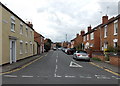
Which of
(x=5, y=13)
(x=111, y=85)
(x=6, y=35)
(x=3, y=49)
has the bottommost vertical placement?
(x=111, y=85)

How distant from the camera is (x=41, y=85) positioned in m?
7.17

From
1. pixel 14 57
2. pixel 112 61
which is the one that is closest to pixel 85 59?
pixel 112 61

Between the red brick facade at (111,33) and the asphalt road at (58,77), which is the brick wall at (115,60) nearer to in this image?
the asphalt road at (58,77)

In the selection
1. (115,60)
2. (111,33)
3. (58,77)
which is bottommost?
(58,77)

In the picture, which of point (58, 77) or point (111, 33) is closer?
point (58, 77)

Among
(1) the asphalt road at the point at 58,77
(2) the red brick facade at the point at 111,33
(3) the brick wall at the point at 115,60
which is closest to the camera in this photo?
(1) the asphalt road at the point at 58,77

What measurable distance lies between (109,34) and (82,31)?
102 feet

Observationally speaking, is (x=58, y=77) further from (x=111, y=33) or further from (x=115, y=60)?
(x=111, y=33)

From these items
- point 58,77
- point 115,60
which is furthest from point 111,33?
point 58,77

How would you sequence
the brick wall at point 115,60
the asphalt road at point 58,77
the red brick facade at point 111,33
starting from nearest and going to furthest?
the asphalt road at point 58,77 → the brick wall at point 115,60 → the red brick facade at point 111,33

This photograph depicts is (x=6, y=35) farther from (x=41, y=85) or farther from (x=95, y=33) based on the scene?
(x=95, y=33)

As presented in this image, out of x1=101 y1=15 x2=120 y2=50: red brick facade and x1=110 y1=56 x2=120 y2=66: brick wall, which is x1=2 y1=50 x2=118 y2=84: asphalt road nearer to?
x1=110 y1=56 x2=120 y2=66: brick wall

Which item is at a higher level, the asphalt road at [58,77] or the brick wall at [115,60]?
the brick wall at [115,60]

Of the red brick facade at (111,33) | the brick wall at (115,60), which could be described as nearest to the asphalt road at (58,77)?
the brick wall at (115,60)
